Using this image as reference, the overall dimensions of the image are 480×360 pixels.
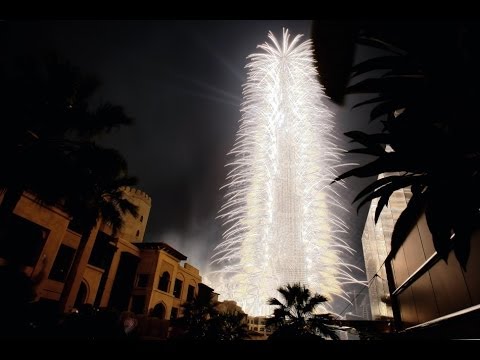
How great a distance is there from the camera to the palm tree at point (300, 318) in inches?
497

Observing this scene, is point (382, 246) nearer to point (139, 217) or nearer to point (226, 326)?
point (226, 326)

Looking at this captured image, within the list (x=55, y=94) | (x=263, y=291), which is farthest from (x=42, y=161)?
(x=263, y=291)

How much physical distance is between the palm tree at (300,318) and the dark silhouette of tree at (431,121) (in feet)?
32.9

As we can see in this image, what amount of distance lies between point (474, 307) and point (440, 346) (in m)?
7.25

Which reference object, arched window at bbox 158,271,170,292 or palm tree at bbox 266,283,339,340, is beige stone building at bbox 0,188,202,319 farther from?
palm tree at bbox 266,283,339,340

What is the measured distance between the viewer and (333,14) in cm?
143

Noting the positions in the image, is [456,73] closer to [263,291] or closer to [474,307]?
[474,307]

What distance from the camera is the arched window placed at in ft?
115

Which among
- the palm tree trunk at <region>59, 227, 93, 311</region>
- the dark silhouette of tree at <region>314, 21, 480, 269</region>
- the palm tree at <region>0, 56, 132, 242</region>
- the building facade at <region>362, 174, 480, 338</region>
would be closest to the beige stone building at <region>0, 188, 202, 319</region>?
the palm tree trunk at <region>59, 227, 93, 311</region>

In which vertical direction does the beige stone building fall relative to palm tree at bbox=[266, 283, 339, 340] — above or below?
above

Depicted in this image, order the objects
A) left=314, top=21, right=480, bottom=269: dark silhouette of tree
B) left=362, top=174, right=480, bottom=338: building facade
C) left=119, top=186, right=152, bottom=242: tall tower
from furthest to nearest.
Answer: left=119, top=186, right=152, bottom=242: tall tower, left=362, top=174, right=480, bottom=338: building facade, left=314, top=21, right=480, bottom=269: dark silhouette of tree

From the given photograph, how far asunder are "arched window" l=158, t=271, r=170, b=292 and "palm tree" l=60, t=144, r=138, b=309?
16895 mm

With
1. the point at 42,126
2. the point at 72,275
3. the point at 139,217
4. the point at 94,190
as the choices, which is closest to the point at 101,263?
the point at 72,275

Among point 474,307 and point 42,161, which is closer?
point 474,307
